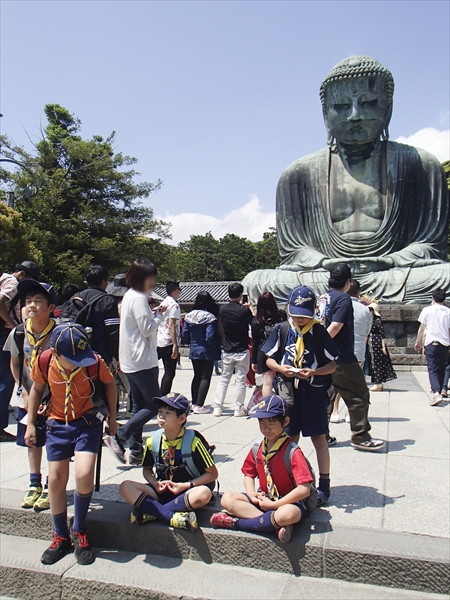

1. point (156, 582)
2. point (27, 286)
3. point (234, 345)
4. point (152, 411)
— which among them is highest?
point (27, 286)

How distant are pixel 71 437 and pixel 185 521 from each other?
761mm

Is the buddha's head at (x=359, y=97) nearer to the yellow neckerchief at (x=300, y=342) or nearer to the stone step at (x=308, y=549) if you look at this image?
the yellow neckerchief at (x=300, y=342)

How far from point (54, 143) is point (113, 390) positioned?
2365 cm

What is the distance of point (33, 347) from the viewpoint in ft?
10.9

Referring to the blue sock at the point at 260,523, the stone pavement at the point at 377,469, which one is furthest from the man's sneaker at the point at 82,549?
the blue sock at the point at 260,523

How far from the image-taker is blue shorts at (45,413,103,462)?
114 inches

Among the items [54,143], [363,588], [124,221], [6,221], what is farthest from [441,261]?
[54,143]

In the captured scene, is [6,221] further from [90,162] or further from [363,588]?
[363,588]

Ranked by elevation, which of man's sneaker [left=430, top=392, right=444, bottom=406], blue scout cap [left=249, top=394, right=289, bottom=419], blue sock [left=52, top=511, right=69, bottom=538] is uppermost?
blue scout cap [left=249, top=394, right=289, bottom=419]

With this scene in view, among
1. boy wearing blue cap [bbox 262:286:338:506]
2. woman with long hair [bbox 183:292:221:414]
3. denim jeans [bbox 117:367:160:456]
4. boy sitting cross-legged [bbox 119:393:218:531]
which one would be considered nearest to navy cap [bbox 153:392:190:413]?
boy sitting cross-legged [bbox 119:393:218:531]

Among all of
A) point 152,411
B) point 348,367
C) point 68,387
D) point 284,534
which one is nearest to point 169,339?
point 152,411

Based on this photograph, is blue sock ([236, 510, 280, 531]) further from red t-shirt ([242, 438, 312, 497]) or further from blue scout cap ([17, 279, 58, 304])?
blue scout cap ([17, 279, 58, 304])

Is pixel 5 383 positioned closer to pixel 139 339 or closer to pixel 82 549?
pixel 139 339

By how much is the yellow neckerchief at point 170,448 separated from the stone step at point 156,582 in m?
0.50
